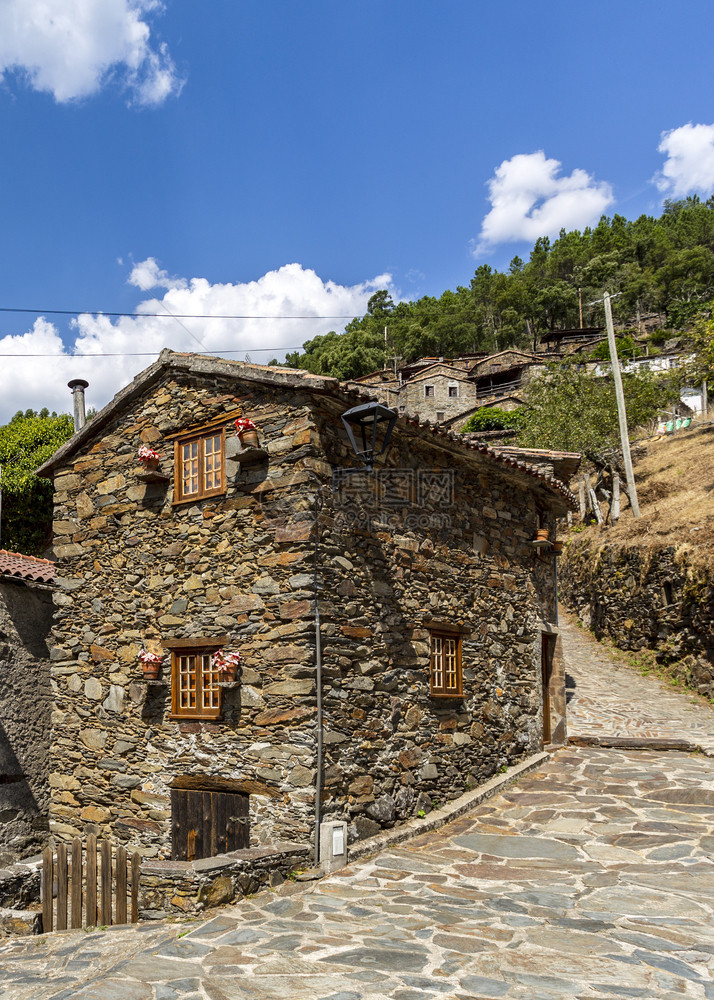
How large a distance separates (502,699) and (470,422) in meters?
30.1

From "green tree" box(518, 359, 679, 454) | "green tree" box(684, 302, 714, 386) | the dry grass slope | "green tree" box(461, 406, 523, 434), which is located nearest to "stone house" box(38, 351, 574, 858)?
the dry grass slope

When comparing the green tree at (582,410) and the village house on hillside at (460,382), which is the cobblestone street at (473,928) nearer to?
the green tree at (582,410)

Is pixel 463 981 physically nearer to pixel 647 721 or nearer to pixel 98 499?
pixel 98 499

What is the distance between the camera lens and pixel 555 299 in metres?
53.2

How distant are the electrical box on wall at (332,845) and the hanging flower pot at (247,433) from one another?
3958 mm

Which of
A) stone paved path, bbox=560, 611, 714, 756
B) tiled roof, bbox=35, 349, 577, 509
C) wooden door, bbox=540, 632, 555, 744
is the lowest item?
stone paved path, bbox=560, 611, 714, 756

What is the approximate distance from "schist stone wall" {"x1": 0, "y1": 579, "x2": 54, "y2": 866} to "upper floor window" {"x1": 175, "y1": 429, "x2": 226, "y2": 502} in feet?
10.6

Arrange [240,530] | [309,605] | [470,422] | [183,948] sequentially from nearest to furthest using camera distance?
[183,948]
[309,605]
[240,530]
[470,422]

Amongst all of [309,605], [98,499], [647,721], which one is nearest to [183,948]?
[309,605]

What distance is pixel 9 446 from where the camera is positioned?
19.3m

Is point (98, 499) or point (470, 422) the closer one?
point (98, 499)

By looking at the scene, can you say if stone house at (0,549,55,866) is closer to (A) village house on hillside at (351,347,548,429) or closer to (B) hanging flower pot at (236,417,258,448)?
(B) hanging flower pot at (236,417,258,448)

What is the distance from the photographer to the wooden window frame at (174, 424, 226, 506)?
328 inches

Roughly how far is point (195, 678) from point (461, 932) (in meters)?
4.06
